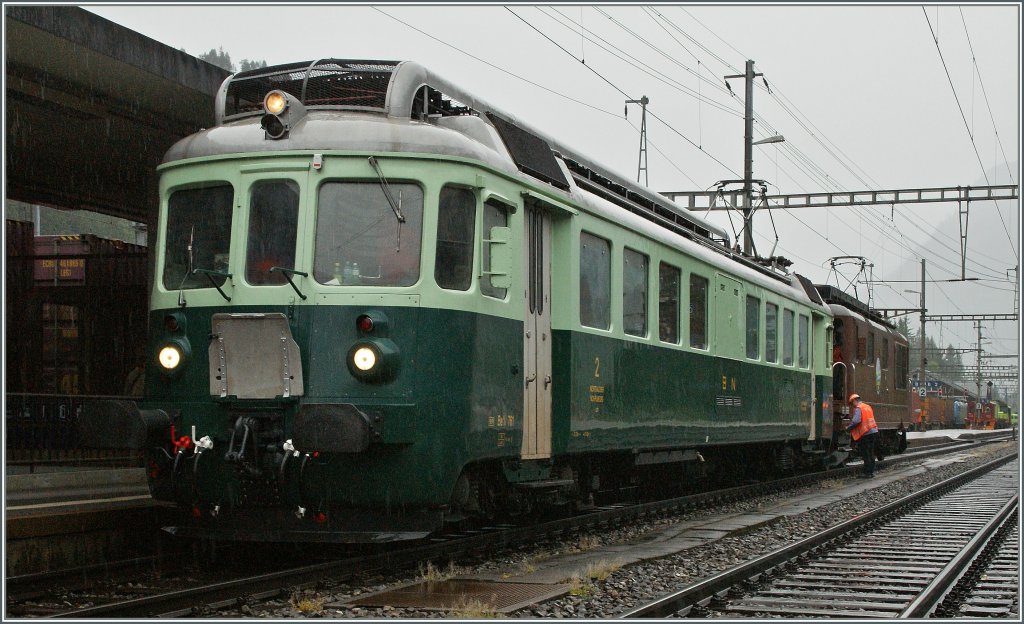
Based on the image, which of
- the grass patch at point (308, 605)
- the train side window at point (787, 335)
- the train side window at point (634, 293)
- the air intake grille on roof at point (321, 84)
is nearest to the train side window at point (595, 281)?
the train side window at point (634, 293)

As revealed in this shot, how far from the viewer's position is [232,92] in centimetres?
968

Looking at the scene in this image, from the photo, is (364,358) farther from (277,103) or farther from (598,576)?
(598,576)

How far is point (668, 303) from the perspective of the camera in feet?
40.8

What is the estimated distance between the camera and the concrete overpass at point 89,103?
1033 centimetres

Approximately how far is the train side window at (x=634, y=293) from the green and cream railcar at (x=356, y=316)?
1256 millimetres

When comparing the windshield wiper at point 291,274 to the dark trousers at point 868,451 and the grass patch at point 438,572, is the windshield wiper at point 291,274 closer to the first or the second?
the grass patch at point 438,572

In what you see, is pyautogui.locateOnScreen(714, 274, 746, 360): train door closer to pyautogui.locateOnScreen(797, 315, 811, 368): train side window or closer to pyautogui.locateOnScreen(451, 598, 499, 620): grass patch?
pyautogui.locateOnScreen(797, 315, 811, 368): train side window

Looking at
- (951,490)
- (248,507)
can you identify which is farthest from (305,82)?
(951,490)

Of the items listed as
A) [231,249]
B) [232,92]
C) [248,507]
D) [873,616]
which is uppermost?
[232,92]

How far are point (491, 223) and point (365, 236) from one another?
3.45ft

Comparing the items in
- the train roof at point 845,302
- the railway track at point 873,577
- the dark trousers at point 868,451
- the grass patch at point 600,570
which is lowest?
the railway track at point 873,577

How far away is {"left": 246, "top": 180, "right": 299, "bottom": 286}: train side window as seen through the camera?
8461 mm

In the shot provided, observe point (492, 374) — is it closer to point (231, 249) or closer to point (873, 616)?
point (231, 249)

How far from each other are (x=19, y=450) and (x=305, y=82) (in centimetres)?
646
